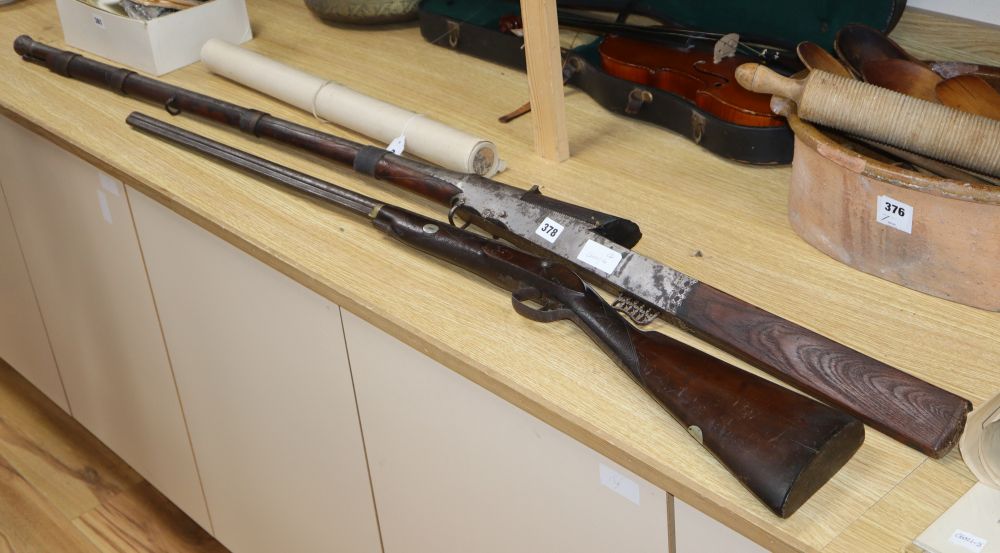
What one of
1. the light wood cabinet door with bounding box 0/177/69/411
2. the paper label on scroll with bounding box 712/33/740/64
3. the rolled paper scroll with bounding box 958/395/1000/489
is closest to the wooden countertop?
the rolled paper scroll with bounding box 958/395/1000/489

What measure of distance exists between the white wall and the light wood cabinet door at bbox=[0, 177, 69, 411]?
1.47 metres

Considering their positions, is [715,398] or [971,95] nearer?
[715,398]

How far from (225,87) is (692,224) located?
2.58ft

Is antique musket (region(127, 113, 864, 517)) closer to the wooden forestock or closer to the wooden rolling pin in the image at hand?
the wooden forestock

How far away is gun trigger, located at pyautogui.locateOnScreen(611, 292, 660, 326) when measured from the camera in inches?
38.6

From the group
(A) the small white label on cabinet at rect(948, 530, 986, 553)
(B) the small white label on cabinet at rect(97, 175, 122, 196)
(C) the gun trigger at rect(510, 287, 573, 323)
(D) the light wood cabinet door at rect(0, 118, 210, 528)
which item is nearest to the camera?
(A) the small white label on cabinet at rect(948, 530, 986, 553)

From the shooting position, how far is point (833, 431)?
79 centimetres

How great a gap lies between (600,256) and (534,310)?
0.29 ft

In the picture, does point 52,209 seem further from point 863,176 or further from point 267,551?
point 863,176

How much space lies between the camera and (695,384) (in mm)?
862

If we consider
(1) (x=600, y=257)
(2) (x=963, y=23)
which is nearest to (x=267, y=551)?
(1) (x=600, y=257)

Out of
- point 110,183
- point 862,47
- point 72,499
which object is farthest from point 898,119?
point 72,499

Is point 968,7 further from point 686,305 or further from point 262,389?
point 262,389

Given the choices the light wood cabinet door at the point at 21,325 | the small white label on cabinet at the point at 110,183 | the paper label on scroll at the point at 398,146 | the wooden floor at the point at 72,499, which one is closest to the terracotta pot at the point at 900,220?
the paper label on scroll at the point at 398,146
